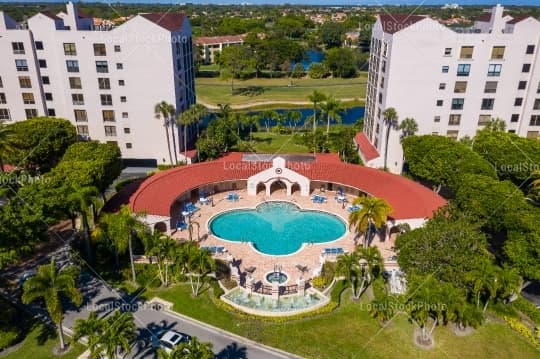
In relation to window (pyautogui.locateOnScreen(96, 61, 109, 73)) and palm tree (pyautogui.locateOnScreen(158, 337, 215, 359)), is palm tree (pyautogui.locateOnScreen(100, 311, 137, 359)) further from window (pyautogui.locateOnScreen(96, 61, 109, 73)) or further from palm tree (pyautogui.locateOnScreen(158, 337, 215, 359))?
window (pyautogui.locateOnScreen(96, 61, 109, 73))

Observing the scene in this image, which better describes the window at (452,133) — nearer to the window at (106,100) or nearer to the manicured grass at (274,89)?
the window at (106,100)

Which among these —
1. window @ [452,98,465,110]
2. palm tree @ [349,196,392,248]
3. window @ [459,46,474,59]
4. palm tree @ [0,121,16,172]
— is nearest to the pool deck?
palm tree @ [349,196,392,248]

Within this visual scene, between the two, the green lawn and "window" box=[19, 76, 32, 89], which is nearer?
the green lawn

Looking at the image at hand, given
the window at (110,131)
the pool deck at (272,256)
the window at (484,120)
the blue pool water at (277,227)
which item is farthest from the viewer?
the window at (110,131)

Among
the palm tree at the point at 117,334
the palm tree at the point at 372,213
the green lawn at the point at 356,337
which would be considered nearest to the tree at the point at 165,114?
the green lawn at the point at 356,337

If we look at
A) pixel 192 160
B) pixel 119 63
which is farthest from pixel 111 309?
pixel 119 63

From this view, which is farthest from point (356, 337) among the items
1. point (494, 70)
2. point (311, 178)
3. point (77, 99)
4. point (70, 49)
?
point (70, 49)
